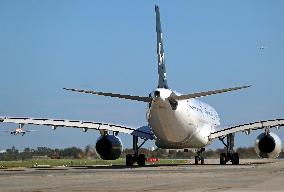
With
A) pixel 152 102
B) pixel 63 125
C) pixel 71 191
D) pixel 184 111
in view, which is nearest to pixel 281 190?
pixel 71 191

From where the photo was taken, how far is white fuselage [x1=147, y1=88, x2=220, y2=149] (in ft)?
135

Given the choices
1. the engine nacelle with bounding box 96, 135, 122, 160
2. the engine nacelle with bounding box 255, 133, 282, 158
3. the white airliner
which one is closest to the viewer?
the white airliner

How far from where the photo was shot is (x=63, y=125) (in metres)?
46.1

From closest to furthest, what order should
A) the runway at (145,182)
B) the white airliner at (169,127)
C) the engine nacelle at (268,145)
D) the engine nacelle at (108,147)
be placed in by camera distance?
the runway at (145,182)
the white airliner at (169,127)
the engine nacelle at (108,147)
the engine nacelle at (268,145)

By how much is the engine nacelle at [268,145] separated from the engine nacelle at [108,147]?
34.4 feet

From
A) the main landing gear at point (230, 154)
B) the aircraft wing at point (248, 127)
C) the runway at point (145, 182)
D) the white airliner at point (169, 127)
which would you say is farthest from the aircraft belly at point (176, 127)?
the runway at point (145, 182)

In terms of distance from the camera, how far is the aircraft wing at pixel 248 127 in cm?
4853

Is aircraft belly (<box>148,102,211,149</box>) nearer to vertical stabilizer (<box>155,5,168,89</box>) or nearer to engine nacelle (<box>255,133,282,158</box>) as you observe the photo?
vertical stabilizer (<box>155,5,168,89</box>)

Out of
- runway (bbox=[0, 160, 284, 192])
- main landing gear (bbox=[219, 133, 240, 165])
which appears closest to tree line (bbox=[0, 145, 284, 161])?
main landing gear (bbox=[219, 133, 240, 165])

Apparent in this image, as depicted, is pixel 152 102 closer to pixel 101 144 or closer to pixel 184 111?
pixel 184 111

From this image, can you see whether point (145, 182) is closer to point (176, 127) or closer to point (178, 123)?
point (178, 123)

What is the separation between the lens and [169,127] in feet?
144

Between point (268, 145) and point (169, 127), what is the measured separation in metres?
9.05

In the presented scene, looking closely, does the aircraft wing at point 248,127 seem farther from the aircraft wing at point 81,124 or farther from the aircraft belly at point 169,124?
the aircraft wing at point 81,124
